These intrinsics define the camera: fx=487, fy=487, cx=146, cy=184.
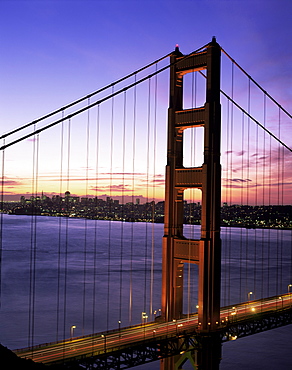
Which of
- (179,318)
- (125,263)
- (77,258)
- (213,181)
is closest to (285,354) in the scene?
(179,318)

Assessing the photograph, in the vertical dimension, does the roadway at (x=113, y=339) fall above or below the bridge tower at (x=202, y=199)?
below

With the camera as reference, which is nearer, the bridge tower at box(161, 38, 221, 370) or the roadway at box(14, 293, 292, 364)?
the roadway at box(14, 293, 292, 364)

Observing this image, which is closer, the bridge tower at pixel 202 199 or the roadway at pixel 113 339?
the roadway at pixel 113 339

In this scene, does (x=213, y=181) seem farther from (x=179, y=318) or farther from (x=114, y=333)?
(x=114, y=333)

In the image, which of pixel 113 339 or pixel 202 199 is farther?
pixel 202 199

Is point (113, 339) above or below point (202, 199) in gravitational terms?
below
